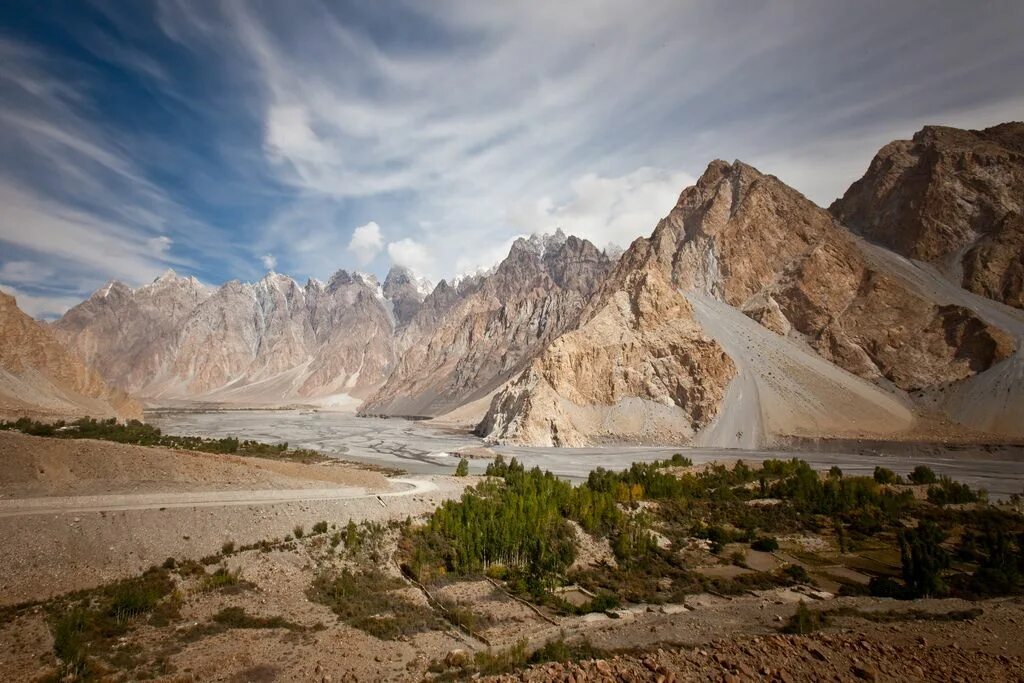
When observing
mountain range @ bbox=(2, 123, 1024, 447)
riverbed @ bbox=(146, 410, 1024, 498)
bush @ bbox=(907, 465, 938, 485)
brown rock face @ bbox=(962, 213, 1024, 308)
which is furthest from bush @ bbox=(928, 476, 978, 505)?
brown rock face @ bbox=(962, 213, 1024, 308)

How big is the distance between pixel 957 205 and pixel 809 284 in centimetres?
3416

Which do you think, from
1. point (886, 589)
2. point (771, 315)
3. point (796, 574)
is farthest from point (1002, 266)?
point (796, 574)

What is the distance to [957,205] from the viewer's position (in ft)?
308

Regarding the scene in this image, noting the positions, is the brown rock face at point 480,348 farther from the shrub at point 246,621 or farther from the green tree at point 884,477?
the shrub at point 246,621

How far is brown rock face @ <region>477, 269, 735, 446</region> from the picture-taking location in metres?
70.8

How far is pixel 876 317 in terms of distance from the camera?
3199 inches

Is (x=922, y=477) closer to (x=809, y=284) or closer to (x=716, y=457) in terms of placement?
(x=716, y=457)

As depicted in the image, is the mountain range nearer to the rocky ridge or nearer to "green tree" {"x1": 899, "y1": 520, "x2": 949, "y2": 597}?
the rocky ridge

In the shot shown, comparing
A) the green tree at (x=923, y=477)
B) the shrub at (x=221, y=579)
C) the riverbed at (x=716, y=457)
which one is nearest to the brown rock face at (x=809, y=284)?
the riverbed at (x=716, y=457)

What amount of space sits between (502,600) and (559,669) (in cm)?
913

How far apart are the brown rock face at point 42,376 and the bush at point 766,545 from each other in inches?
2614

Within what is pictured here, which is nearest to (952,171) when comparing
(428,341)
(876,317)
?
(876,317)

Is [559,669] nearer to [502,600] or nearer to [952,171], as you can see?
[502,600]

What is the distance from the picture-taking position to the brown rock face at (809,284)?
244 feet
